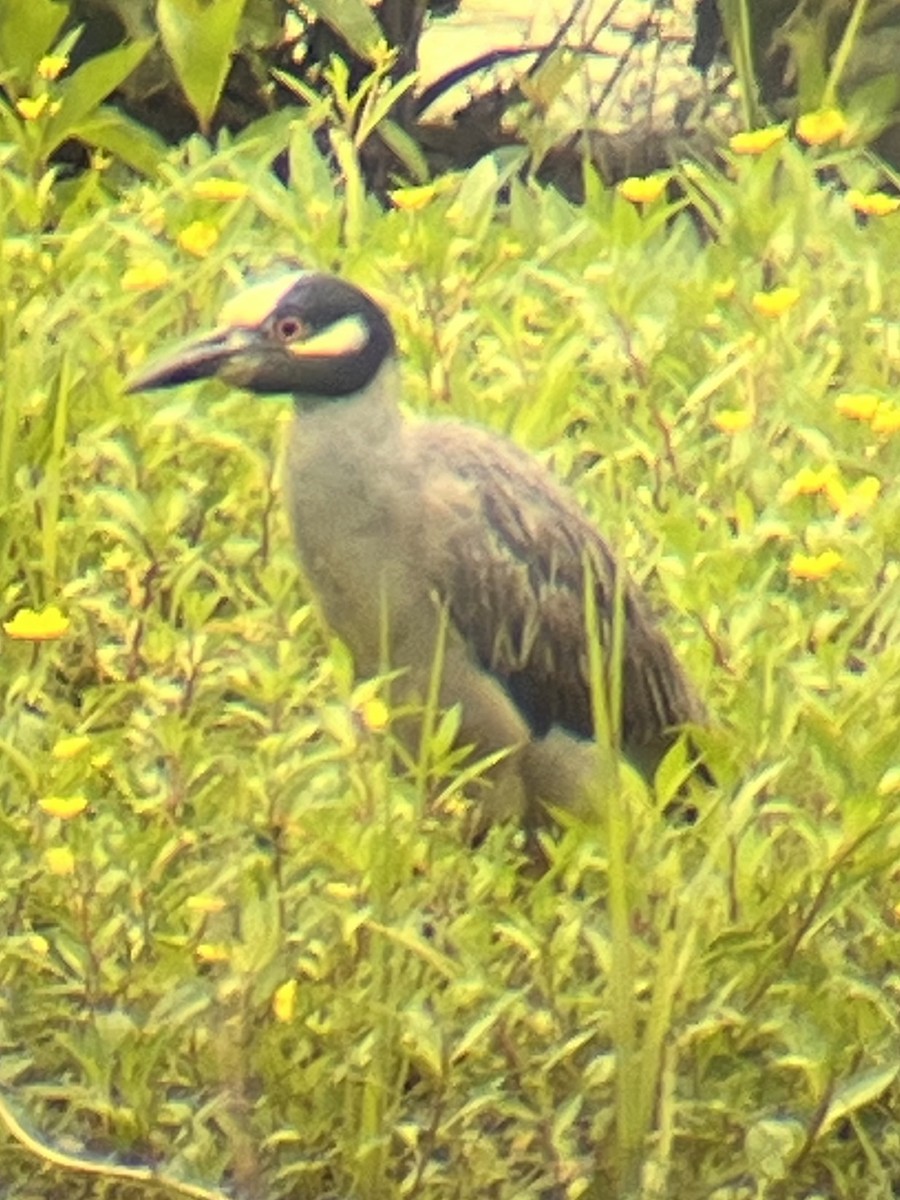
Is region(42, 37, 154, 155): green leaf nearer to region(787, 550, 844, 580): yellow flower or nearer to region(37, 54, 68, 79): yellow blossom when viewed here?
region(37, 54, 68, 79): yellow blossom

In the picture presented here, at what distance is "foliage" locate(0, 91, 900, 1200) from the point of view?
3.23m

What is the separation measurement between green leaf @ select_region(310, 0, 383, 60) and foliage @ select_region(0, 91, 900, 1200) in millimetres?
1817

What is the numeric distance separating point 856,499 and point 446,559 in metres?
0.59

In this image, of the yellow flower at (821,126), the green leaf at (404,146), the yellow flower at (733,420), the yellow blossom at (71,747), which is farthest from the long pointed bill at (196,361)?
the green leaf at (404,146)

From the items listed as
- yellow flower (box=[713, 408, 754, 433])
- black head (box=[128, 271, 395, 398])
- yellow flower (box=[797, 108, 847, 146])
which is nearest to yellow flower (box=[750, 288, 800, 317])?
yellow flower (box=[713, 408, 754, 433])

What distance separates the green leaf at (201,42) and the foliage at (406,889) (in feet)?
4.71

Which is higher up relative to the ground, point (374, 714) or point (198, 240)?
point (374, 714)

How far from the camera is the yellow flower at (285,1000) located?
10.6 feet

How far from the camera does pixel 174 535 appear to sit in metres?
4.18

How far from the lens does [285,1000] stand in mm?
3229

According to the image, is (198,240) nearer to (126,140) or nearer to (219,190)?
(219,190)

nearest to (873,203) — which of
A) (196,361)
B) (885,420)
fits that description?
(885,420)

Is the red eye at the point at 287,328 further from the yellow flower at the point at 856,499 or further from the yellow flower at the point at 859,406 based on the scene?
the yellow flower at the point at 859,406

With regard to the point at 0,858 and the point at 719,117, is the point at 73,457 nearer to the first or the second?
the point at 0,858
